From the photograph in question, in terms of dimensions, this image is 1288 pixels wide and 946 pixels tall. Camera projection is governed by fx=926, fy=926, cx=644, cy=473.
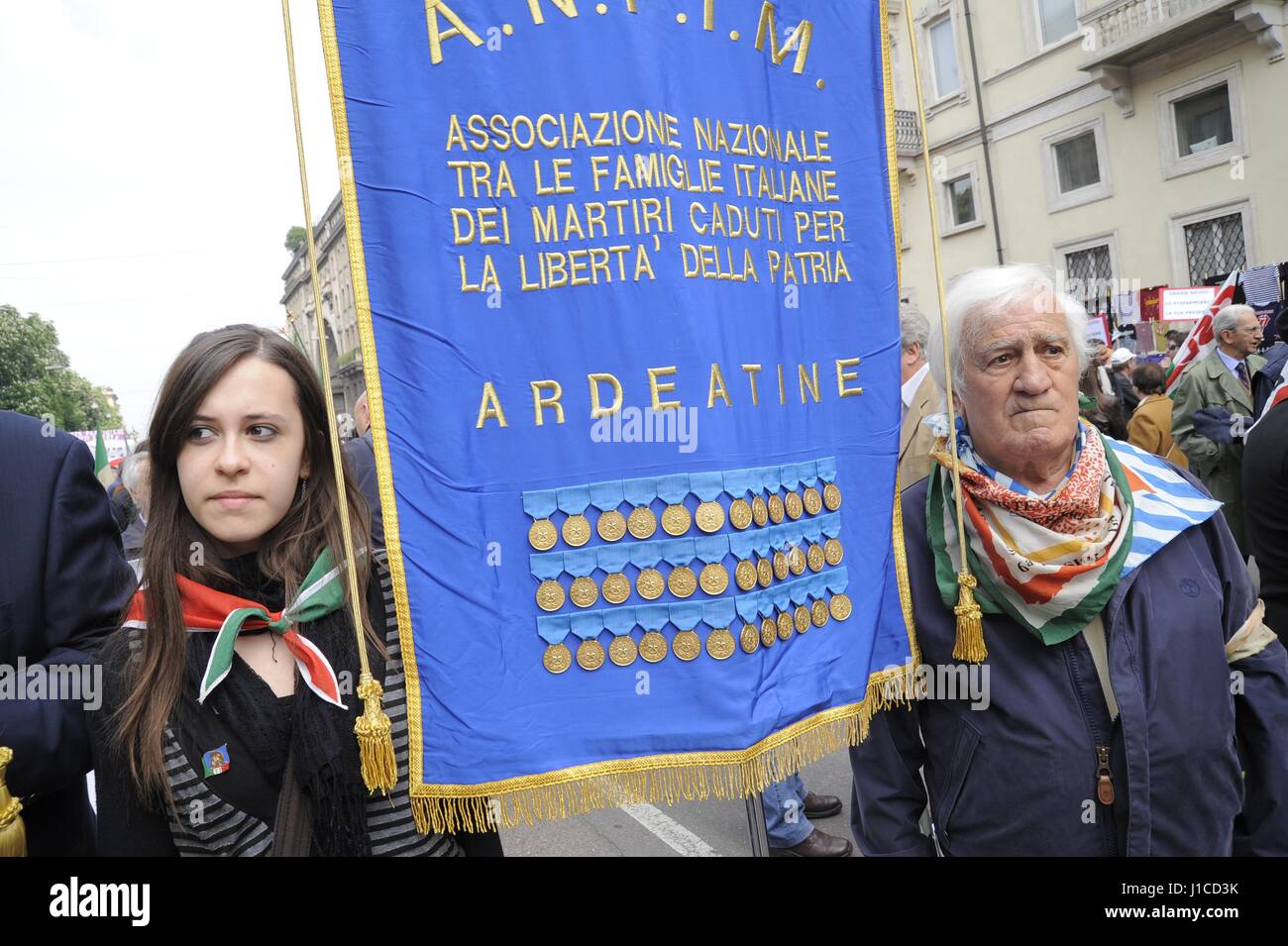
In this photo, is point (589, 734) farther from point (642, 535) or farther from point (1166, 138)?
point (1166, 138)

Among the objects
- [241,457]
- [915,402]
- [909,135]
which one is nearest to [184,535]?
[241,457]

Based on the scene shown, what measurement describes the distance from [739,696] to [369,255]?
99 centimetres

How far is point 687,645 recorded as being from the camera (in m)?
1.62

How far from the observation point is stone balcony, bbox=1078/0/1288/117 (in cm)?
1496

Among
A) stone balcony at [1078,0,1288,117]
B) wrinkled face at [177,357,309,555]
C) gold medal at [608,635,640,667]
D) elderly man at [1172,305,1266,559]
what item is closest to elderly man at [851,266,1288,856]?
gold medal at [608,635,640,667]

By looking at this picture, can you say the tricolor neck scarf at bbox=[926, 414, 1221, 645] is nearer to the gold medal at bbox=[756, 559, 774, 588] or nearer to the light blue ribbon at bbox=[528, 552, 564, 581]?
the gold medal at bbox=[756, 559, 774, 588]

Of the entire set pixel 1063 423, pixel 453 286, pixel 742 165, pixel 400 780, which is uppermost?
pixel 742 165

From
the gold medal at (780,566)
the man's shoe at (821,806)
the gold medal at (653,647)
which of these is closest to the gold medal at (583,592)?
the gold medal at (653,647)

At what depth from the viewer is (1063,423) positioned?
194cm

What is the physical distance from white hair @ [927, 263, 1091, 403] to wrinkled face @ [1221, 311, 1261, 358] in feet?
17.1

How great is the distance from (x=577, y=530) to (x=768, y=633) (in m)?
0.39

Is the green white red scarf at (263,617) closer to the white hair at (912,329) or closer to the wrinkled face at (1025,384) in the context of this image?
the wrinkled face at (1025,384)

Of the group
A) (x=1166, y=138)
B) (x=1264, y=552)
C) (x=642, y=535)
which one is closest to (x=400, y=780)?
(x=642, y=535)

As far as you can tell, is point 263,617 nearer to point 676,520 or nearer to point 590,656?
point 590,656
